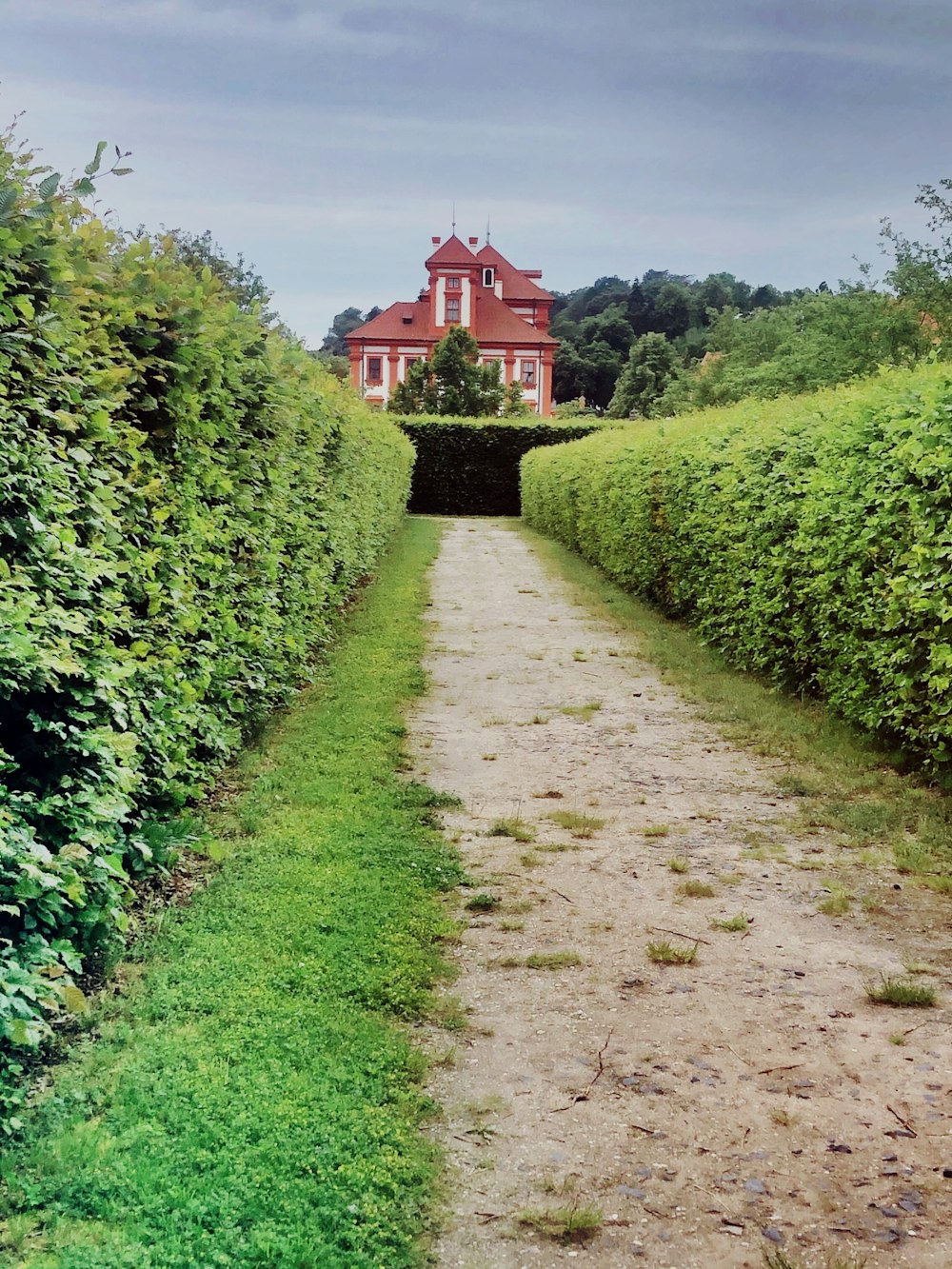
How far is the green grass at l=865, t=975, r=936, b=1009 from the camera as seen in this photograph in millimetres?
3398

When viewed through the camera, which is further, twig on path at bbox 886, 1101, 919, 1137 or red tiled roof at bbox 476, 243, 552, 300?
red tiled roof at bbox 476, 243, 552, 300

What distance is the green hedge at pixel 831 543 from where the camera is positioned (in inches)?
214

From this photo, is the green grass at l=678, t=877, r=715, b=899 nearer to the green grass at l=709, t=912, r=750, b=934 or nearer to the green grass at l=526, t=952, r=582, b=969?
the green grass at l=709, t=912, r=750, b=934

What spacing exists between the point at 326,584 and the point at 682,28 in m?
6.13

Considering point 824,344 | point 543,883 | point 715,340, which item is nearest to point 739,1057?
point 543,883

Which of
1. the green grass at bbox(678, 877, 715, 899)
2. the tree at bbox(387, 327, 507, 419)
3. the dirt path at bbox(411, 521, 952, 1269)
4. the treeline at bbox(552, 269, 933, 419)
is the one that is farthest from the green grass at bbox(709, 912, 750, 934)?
the tree at bbox(387, 327, 507, 419)

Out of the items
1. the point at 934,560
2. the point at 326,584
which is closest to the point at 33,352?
the point at 934,560

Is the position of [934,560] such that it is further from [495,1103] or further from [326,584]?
[326,584]

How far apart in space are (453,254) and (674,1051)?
211ft

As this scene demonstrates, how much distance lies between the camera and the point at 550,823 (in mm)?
5172

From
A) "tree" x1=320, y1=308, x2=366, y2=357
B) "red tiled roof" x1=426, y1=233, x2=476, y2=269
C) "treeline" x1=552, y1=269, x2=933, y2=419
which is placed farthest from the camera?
"tree" x1=320, y1=308, x2=366, y2=357

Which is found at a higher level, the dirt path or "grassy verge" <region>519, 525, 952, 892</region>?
"grassy verge" <region>519, 525, 952, 892</region>

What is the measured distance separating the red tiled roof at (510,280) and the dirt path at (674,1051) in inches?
2672

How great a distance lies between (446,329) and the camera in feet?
201
